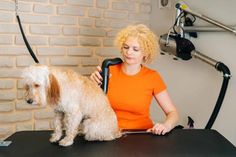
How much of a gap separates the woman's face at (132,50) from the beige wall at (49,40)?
0.70m

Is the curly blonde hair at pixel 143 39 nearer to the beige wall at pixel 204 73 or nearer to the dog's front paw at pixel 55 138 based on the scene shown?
→ the beige wall at pixel 204 73

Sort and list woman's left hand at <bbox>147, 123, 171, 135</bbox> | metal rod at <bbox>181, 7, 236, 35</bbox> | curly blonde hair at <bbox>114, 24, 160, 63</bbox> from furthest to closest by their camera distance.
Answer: metal rod at <bbox>181, 7, 236, 35</bbox> < curly blonde hair at <bbox>114, 24, 160, 63</bbox> < woman's left hand at <bbox>147, 123, 171, 135</bbox>

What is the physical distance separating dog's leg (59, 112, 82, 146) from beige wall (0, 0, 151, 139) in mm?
853

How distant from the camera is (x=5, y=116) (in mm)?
2004

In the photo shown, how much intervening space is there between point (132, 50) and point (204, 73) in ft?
2.28

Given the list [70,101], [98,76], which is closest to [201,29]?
[98,76]

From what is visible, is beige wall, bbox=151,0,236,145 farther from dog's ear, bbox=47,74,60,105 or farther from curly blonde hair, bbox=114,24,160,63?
dog's ear, bbox=47,74,60,105

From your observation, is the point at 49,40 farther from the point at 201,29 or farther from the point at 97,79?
the point at 201,29

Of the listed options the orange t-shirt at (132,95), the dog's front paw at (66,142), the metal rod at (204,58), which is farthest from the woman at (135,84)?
the dog's front paw at (66,142)

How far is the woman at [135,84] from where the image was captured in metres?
1.64

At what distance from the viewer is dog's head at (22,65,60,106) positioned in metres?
1.09

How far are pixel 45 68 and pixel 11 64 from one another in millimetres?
966

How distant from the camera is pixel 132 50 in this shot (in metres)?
1.60

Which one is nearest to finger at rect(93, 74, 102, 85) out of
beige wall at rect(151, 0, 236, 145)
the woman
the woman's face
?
the woman
